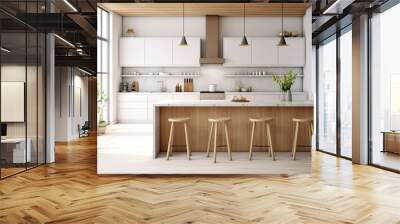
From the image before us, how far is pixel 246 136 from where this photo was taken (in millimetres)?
6008

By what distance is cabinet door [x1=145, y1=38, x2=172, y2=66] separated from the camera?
26.9 ft

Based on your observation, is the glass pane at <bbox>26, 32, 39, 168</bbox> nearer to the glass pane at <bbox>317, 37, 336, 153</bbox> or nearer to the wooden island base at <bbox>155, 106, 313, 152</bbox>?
the wooden island base at <bbox>155, 106, 313, 152</bbox>

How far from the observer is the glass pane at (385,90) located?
6.03m

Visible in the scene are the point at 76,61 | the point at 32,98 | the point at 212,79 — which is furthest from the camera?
the point at 76,61

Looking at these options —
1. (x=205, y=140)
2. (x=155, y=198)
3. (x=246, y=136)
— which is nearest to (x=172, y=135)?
(x=205, y=140)

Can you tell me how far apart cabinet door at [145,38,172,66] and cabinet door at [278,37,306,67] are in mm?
2400

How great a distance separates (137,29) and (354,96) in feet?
15.5

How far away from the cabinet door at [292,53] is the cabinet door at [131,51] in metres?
3.01

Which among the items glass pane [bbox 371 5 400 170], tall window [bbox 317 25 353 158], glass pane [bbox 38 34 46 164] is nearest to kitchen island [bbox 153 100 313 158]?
glass pane [bbox 371 5 400 170]

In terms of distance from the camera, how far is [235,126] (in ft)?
19.7

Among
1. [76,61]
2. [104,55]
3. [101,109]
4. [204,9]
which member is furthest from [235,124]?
[76,61]

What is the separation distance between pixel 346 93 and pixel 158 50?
4.02m

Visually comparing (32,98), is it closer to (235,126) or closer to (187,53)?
(187,53)

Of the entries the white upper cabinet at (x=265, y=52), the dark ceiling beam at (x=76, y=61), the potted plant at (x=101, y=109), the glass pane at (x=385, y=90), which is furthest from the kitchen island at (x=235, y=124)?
the dark ceiling beam at (x=76, y=61)
